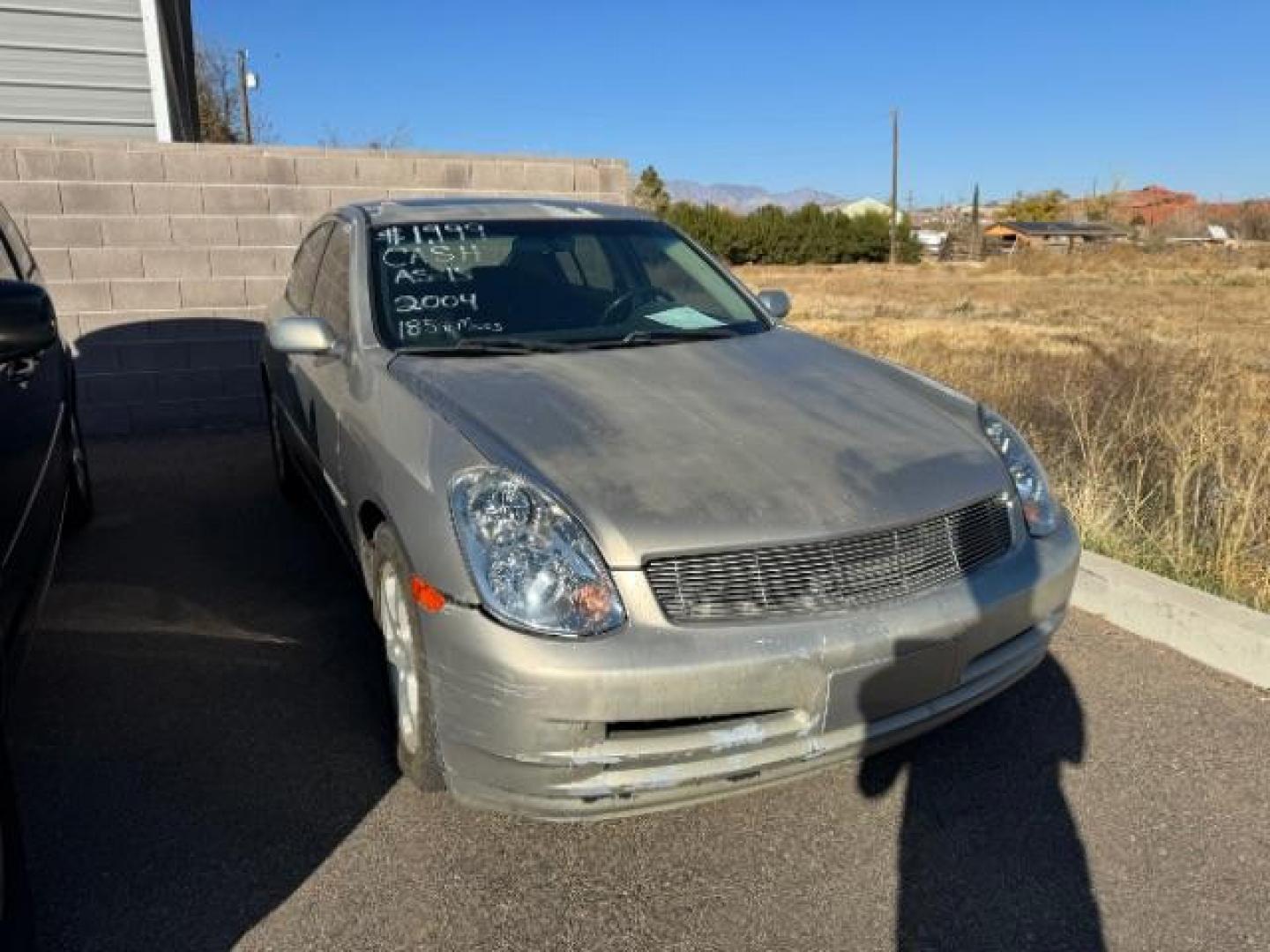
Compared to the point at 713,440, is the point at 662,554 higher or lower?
lower

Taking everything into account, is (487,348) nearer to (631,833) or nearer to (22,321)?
(22,321)

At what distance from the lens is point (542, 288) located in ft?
11.3

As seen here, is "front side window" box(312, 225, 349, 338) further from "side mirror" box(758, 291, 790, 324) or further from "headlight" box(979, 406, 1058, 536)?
"headlight" box(979, 406, 1058, 536)

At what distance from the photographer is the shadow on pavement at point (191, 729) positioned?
2197 millimetres

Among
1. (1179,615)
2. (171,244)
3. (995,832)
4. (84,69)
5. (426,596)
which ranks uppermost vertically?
(84,69)

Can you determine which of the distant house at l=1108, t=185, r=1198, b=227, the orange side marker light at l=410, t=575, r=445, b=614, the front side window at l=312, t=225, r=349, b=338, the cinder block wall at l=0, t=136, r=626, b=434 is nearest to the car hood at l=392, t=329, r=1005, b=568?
the orange side marker light at l=410, t=575, r=445, b=614

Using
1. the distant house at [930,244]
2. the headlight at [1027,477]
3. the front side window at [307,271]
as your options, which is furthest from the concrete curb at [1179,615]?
the distant house at [930,244]

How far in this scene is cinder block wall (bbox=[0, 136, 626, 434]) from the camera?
6.27m

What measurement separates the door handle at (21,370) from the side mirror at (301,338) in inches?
27.1

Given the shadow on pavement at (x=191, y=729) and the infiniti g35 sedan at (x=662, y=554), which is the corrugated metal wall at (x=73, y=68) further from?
the infiniti g35 sedan at (x=662, y=554)

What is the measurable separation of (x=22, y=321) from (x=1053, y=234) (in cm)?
8143

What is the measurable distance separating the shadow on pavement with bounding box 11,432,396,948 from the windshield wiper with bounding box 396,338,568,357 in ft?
3.59

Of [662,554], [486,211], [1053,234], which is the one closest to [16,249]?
[486,211]

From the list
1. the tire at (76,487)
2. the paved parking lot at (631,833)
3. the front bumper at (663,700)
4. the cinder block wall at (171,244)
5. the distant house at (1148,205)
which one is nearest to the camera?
the front bumper at (663,700)
